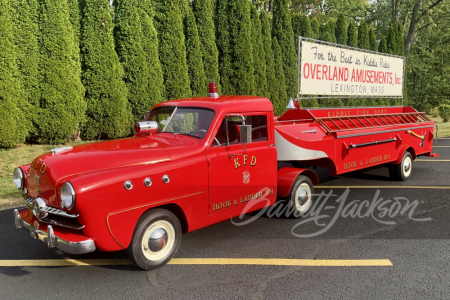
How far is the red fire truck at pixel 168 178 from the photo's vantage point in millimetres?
3510

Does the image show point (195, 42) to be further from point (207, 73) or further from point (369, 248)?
point (369, 248)

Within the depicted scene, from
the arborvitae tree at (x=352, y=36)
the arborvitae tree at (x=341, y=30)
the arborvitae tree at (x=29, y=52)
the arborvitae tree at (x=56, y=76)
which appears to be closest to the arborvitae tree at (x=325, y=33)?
the arborvitae tree at (x=341, y=30)

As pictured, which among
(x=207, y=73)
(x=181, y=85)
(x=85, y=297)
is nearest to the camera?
(x=85, y=297)

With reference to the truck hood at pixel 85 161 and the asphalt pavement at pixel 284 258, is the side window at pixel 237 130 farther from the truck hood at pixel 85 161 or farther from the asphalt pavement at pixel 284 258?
the asphalt pavement at pixel 284 258

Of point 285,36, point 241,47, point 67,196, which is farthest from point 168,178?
point 285,36

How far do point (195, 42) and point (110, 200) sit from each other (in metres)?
11.1

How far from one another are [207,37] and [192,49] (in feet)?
3.41

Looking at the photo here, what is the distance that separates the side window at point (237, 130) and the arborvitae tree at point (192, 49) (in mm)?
8943

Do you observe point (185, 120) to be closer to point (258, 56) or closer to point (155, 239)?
point (155, 239)

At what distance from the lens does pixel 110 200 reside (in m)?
3.51

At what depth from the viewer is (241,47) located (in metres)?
15.2

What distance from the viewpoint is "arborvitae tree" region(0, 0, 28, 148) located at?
9.31 metres

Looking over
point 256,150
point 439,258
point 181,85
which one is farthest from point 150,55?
point 439,258

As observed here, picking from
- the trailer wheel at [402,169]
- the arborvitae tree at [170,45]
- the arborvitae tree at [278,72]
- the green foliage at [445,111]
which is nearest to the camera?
the trailer wheel at [402,169]
